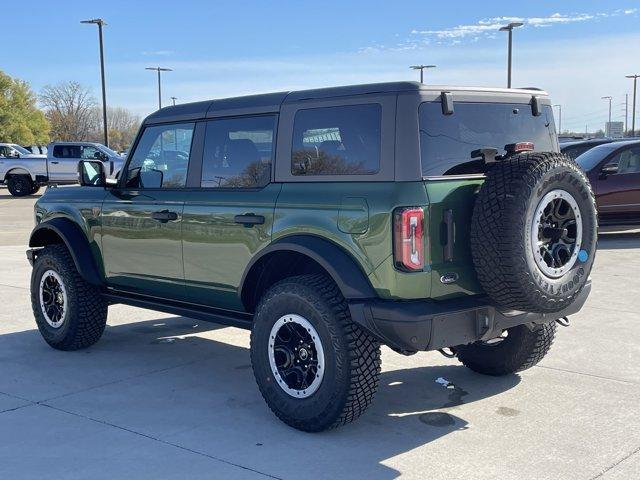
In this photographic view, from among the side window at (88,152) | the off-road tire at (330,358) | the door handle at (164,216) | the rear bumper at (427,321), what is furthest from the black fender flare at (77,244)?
the side window at (88,152)

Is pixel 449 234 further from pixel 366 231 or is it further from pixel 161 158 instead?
pixel 161 158

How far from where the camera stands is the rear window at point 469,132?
399cm

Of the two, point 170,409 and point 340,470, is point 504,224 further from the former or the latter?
point 170,409

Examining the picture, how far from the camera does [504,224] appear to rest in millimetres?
3736

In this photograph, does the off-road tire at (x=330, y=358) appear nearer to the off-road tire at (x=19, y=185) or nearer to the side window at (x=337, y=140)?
the side window at (x=337, y=140)

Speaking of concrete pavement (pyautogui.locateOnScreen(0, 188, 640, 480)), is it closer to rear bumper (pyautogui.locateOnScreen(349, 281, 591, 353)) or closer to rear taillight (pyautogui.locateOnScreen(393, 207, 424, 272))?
rear bumper (pyautogui.locateOnScreen(349, 281, 591, 353))

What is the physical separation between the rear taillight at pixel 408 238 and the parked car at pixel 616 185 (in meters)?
9.11

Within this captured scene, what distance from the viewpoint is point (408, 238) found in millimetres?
3773

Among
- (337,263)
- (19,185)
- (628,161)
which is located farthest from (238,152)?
(19,185)

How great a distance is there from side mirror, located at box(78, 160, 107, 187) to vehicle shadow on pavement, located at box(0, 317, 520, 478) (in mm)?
1376

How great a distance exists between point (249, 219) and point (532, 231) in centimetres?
167

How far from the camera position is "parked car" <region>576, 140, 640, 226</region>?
1207cm

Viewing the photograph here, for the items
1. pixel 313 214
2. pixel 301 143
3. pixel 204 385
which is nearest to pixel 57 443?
pixel 204 385

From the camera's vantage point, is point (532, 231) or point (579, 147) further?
point (579, 147)
